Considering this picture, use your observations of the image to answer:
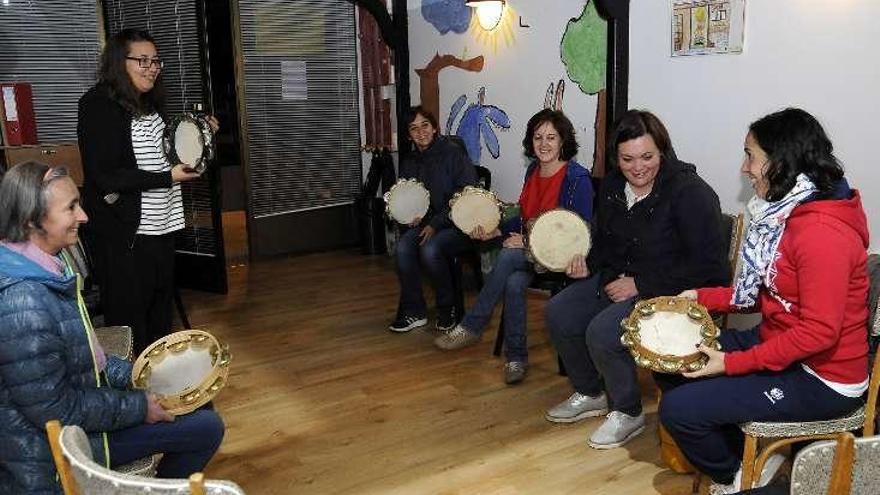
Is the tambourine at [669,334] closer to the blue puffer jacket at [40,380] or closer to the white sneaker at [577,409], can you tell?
the white sneaker at [577,409]

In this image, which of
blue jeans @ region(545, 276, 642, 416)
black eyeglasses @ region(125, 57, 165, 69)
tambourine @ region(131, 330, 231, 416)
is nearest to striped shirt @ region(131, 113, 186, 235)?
black eyeglasses @ region(125, 57, 165, 69)

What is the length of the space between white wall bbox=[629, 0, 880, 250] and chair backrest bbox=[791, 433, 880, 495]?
200cm

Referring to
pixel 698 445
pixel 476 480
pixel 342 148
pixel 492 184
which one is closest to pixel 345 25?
pixel 342 148

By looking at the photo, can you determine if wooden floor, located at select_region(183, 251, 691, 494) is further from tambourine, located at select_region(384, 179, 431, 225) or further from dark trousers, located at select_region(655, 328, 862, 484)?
tambourine, located at select_region(384, 179, 431, 225)

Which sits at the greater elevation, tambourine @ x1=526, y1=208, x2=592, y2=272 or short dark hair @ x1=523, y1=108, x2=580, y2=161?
short dark hair @ x1=523, y1=108, x2=580, y2=161

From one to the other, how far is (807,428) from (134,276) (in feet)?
8.07

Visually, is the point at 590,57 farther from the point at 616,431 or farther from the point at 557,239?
the point at 616,431

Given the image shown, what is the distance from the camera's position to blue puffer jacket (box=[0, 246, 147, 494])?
1.55 m

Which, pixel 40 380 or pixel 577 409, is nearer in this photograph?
pixel 40 380

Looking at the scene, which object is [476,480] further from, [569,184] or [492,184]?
[492,184]

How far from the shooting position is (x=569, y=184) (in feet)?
10.9

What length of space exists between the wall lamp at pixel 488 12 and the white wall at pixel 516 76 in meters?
0.09

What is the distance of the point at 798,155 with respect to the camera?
1.90m

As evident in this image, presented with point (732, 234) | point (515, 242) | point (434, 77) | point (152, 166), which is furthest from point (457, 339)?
point (434, 77)
